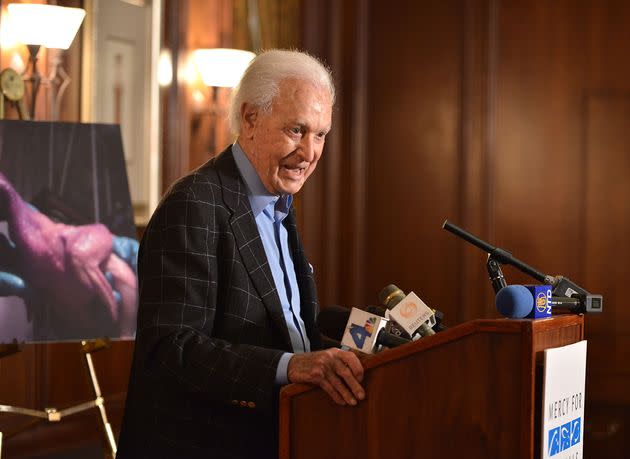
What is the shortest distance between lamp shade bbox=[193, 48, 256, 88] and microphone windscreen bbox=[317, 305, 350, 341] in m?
3.88

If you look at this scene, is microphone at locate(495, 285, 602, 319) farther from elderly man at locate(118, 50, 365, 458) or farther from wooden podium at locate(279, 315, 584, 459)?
elderly man at locate(118, 50, 365, 458)

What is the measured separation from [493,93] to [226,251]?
4.61 metres

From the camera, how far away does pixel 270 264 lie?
7.88 feet

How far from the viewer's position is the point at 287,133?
7.75 ft

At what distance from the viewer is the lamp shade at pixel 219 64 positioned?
614 cm

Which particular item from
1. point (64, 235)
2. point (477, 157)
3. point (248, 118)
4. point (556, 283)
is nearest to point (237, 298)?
point (248, 118)

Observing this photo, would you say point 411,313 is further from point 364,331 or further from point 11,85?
point 11,85

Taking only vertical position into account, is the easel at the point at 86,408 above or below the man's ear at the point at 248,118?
below

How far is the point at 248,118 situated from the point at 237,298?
487mm

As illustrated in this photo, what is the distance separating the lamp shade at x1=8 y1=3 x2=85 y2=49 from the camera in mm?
4676

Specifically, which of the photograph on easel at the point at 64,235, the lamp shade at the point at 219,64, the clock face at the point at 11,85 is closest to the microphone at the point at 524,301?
the photograph on easel at the point at 64,235

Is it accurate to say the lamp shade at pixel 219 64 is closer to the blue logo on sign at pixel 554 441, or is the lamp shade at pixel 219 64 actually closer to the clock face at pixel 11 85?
the clock face at pixel 11 85

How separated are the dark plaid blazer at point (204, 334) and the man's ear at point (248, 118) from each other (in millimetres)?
151

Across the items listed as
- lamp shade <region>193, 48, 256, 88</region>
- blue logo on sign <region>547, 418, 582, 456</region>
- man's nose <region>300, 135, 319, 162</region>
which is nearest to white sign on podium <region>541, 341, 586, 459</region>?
blue logo on sign <region>547, 418, 582, 456</region>
